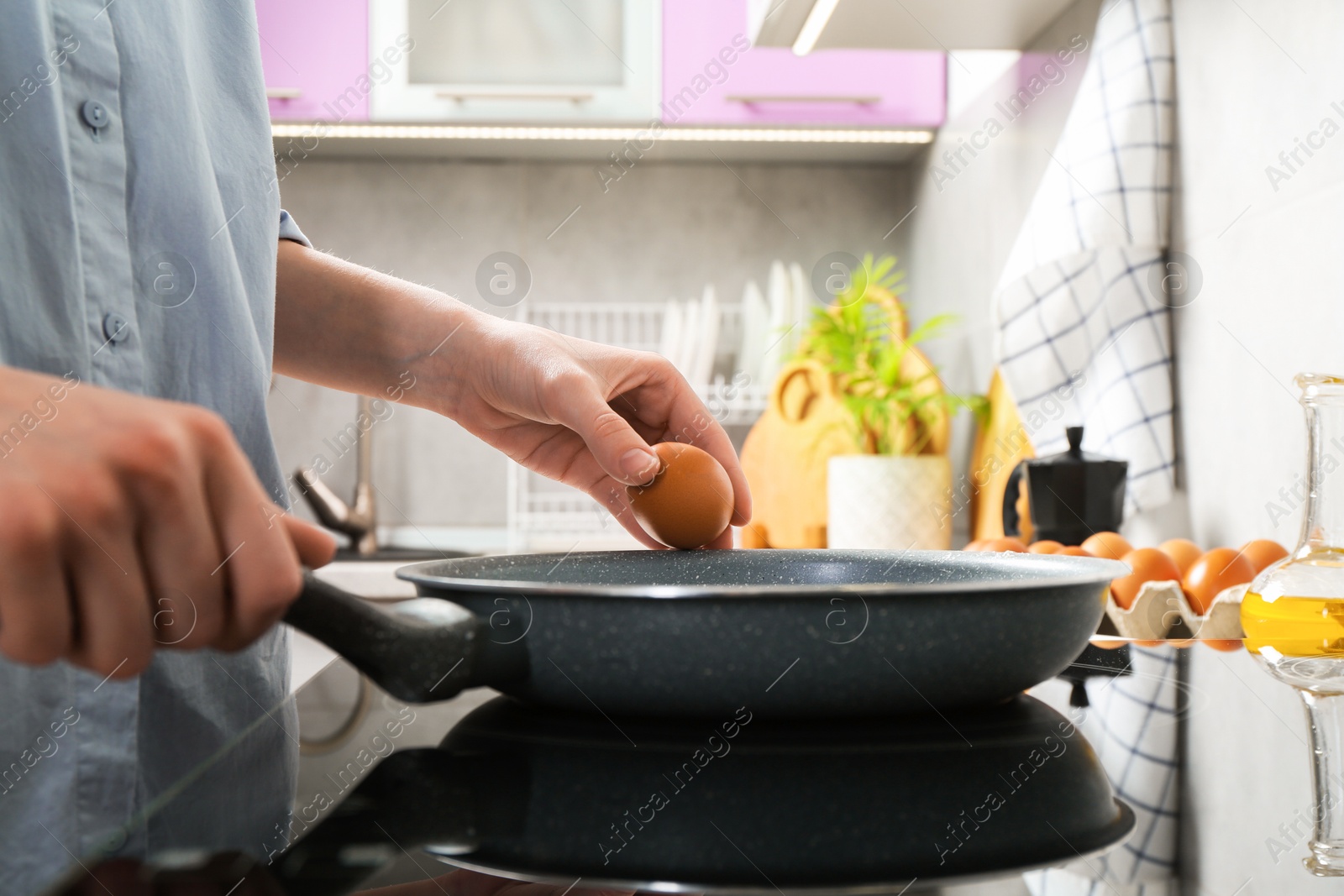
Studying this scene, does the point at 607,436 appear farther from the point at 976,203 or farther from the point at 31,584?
the point at 976,203

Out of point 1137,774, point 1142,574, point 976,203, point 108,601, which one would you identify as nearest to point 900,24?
point 976,203

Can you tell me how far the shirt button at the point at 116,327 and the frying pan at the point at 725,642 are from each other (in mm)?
248

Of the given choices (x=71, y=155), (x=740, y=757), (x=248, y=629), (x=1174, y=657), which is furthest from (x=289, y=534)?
(x=1174, y=657)

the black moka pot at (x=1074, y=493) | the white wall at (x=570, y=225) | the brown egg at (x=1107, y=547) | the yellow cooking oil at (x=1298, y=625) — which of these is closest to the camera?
the yellow cooking oil at (x=1298, y=625)

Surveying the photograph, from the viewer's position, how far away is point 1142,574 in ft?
2.47

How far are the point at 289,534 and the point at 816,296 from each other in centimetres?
180

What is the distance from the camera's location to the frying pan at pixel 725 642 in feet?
1.10

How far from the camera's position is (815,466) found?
172cm

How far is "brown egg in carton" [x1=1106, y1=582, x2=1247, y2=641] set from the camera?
0.65 m

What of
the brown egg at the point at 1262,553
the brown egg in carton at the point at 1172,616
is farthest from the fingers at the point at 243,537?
the brown egg at the point at 1262,553

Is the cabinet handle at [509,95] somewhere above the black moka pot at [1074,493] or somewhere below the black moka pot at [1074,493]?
above

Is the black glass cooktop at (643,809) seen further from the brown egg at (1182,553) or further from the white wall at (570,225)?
the white wall at (570,225)

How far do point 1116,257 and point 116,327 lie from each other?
2.98 ft

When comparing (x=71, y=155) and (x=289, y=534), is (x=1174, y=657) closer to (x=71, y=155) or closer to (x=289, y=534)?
(x=289, y=534)
